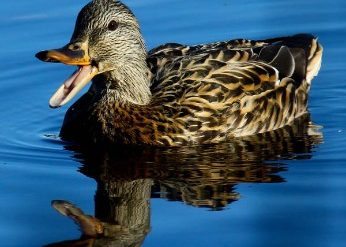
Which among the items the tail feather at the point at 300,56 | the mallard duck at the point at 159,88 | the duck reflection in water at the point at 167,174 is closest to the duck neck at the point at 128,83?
the mallard duck at the point at 159,88

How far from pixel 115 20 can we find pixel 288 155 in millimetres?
2366

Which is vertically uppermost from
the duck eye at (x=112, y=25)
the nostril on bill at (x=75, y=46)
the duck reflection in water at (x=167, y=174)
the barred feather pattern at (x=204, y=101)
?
the duck eye at (x=112, y=25)

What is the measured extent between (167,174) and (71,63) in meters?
1.50

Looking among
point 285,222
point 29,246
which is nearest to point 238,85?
point 285,222

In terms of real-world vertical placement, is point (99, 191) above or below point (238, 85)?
below

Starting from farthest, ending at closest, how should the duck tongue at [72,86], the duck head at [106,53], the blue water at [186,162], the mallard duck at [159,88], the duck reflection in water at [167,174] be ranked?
the mallard duck at [159,88] → the duck head at [106,53] → the duck tongue at [72,86] → the duck reflection in water at [167,174] → the blue water at [186,162]

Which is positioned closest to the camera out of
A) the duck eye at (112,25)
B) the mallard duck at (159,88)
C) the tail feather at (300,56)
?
the mallard duck at (159,88)

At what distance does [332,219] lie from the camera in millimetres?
10312

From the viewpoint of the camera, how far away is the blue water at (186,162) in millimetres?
10367

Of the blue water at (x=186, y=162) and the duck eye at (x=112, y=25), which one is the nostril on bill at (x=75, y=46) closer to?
the duck eye at (x=112, y=25)

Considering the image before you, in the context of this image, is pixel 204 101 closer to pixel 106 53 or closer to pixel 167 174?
pixel 106 53

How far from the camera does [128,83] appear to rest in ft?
43.4

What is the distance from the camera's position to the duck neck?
520 inches

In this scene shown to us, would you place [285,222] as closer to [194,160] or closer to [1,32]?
[194,160]
